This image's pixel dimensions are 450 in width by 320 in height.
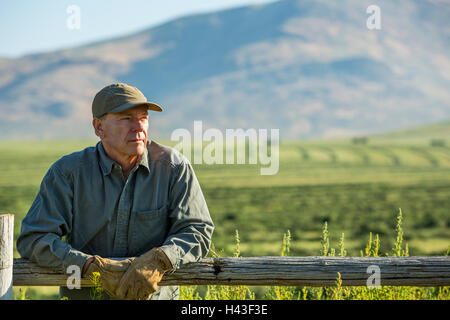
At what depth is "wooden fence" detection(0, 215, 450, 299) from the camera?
362 centimetres

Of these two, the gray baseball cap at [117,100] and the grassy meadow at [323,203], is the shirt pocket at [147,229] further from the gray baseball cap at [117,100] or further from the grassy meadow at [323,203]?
the gray baseball cap at [117,100]

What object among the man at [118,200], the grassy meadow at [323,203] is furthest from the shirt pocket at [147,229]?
the grassy meadow at [323,203]

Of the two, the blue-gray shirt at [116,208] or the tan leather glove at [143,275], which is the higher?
the blue-gray shirt at [116,208]

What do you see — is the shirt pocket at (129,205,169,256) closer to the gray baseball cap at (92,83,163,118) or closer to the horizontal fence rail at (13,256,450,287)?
the horizontal fence rail at (13,256,450,287)

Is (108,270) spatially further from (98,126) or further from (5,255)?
(98,126)

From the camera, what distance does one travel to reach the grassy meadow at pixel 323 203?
27750 millimetres

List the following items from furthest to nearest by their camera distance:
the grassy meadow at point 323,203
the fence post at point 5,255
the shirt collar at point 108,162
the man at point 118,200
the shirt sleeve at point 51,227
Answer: the grassy meadow at point 323,203
the shirt collar at point 108,162
the man at point 118,200
the shirt sleeve at point 51,227
the fence post at point 5,255

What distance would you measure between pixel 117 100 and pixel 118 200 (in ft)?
2.00

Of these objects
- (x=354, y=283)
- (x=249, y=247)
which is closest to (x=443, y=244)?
(x=249, y=247)

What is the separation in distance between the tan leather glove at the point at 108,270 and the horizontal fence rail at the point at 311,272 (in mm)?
186

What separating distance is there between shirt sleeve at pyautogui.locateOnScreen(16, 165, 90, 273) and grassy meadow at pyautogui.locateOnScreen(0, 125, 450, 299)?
1.02 meters

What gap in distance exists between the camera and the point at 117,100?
3.69 metres

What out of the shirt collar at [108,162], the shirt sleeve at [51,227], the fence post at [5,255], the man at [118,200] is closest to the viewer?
the fence post at [5,255]
